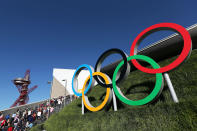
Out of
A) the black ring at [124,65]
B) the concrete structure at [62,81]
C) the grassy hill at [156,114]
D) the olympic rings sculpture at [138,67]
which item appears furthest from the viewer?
the concrete structure at [62,81]

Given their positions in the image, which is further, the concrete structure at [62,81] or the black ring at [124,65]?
the concrete structure at [62,81]

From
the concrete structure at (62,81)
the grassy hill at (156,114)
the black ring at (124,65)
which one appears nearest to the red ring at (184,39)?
the black ring at (124,65)

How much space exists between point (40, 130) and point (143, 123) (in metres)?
9.30

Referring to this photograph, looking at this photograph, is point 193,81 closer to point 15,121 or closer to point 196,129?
point 196,129

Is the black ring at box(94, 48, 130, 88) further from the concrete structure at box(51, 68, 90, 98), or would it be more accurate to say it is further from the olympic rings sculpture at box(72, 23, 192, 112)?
the concrete structure at box(51, 68, 90, 98)

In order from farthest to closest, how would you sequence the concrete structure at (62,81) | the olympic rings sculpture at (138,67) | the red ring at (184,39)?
the concrete structure at (62,81) < the olympic rings sculpture at (138,67) < the red ring at (184,39)

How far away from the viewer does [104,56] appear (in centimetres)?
913

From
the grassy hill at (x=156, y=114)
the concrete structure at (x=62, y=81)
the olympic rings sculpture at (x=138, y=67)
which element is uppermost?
the concrete structure at (x=62, y=81)

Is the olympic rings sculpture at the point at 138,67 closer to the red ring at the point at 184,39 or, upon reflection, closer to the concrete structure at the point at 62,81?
the red ring at the point at 184,39

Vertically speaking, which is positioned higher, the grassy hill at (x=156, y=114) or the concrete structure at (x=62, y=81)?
the concrete structure at (x=62, y=81)

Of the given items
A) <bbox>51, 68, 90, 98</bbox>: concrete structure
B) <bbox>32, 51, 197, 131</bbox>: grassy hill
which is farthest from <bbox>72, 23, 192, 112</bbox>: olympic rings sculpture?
<bbox>51, 68, 90, 98</bbox>: concrete structure

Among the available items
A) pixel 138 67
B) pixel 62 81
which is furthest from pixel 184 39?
pixel 62 81

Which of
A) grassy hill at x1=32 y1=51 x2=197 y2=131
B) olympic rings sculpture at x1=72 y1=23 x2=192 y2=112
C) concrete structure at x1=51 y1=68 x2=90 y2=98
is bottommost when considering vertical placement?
grassy hill at x1=32 y1=51 x2=197 y2=131

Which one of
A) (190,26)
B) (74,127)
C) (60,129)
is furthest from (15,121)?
(190,26)
